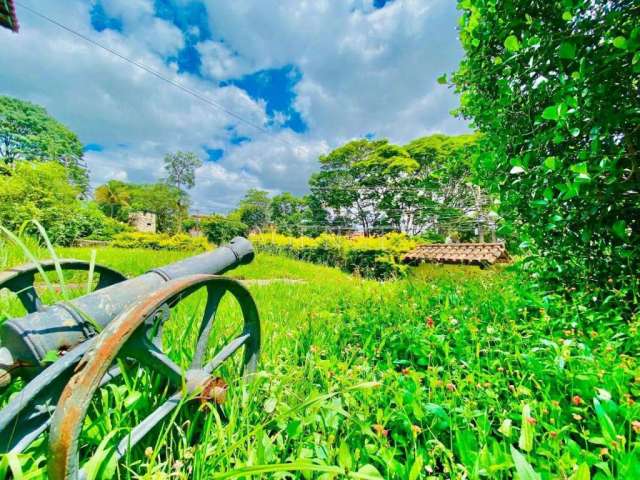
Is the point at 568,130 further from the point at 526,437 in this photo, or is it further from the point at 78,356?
the point at 78,356

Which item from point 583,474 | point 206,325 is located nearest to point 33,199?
point 206,325

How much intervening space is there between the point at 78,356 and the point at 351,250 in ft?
44.5

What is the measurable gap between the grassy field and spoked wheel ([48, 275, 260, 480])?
0.29 feet

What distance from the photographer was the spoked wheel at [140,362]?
716 mm

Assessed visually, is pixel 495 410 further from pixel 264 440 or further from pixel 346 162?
pixel 346 162

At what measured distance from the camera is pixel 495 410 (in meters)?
1.25

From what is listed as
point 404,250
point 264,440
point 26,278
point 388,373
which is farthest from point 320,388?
point 404,250

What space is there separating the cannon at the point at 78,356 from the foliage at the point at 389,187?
860 inches

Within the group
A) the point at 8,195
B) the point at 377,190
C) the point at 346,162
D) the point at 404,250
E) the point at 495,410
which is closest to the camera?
the point at 495,410

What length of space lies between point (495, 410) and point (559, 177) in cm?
153

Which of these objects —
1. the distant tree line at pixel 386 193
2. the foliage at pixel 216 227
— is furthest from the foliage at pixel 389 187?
the foliage at pixel 216 227

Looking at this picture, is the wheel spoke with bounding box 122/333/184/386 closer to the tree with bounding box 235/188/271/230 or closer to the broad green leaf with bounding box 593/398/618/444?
the broad green leaf with bounding box 593/398/618/444

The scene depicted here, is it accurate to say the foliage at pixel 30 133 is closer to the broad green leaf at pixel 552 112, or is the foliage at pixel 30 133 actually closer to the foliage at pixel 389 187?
the foliage at pixel 389 187

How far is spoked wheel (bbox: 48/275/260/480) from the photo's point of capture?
2.35 feet
